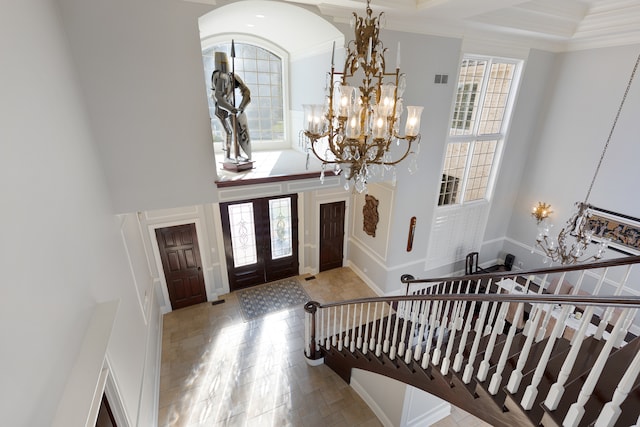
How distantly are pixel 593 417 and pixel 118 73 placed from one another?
4.66 metres

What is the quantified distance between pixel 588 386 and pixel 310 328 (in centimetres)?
376

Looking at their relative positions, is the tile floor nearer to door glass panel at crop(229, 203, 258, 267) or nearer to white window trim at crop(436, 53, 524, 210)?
door glass panel at crop(229, 203, 258, 267)

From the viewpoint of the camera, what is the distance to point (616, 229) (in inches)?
Answer: 216

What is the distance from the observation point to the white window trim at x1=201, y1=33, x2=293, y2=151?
203 inches

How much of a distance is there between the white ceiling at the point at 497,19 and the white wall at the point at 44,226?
6.03ft

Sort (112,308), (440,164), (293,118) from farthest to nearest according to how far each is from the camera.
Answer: (293,118) → (440,164) → (112,308)

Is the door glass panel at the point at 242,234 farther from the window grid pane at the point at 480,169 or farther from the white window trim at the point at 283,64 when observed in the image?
the window grid pane at the point at 480,169

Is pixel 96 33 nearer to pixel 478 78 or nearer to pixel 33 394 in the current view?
pixel 33 394

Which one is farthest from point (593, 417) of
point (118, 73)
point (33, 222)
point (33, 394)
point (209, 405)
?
point (118, 73)

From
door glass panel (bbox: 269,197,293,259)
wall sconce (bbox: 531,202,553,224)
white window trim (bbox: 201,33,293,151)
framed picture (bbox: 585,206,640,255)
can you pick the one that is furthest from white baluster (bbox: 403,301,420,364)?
wall sconce (bbox: 531,202,553,224)

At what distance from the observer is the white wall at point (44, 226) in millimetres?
1292

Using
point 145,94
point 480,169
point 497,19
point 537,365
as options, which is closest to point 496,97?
point 480,169

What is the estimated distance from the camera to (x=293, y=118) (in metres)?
5.93

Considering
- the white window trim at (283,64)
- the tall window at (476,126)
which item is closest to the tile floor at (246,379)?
the white window trim at (283,64)
